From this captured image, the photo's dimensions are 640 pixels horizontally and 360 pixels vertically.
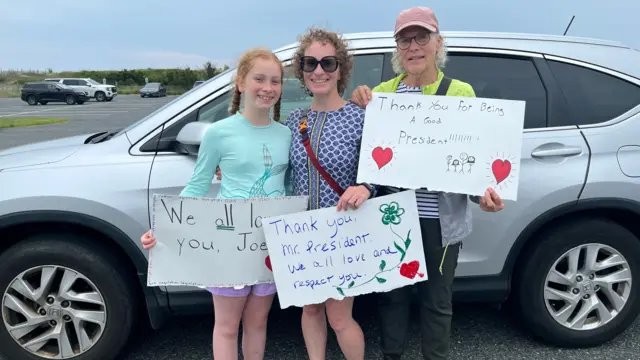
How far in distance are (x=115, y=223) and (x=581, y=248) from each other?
2472 mm

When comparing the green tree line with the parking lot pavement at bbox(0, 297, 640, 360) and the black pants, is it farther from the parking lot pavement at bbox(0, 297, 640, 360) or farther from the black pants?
the black pants

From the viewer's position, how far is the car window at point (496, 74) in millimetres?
2689

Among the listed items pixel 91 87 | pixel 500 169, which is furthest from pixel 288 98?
pixel 91 87

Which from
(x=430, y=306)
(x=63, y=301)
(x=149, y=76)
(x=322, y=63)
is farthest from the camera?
(x=149, y=76)

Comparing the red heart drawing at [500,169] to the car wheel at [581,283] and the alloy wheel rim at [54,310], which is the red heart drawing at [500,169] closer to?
the car wheel at [581,283]

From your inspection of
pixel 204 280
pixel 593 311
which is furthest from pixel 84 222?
pixel 593 311

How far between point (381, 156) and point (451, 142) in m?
0.31

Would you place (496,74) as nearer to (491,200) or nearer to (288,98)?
(491,200)

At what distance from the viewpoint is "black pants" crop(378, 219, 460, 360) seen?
2.12 metres

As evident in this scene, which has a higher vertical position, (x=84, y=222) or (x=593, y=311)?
(x=84, y=222)

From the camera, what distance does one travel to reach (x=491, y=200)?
1962 mm

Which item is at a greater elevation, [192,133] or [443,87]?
[443,87]

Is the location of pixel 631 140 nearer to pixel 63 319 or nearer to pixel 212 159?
pixel 212 159

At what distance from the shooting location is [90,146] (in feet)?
8.60
